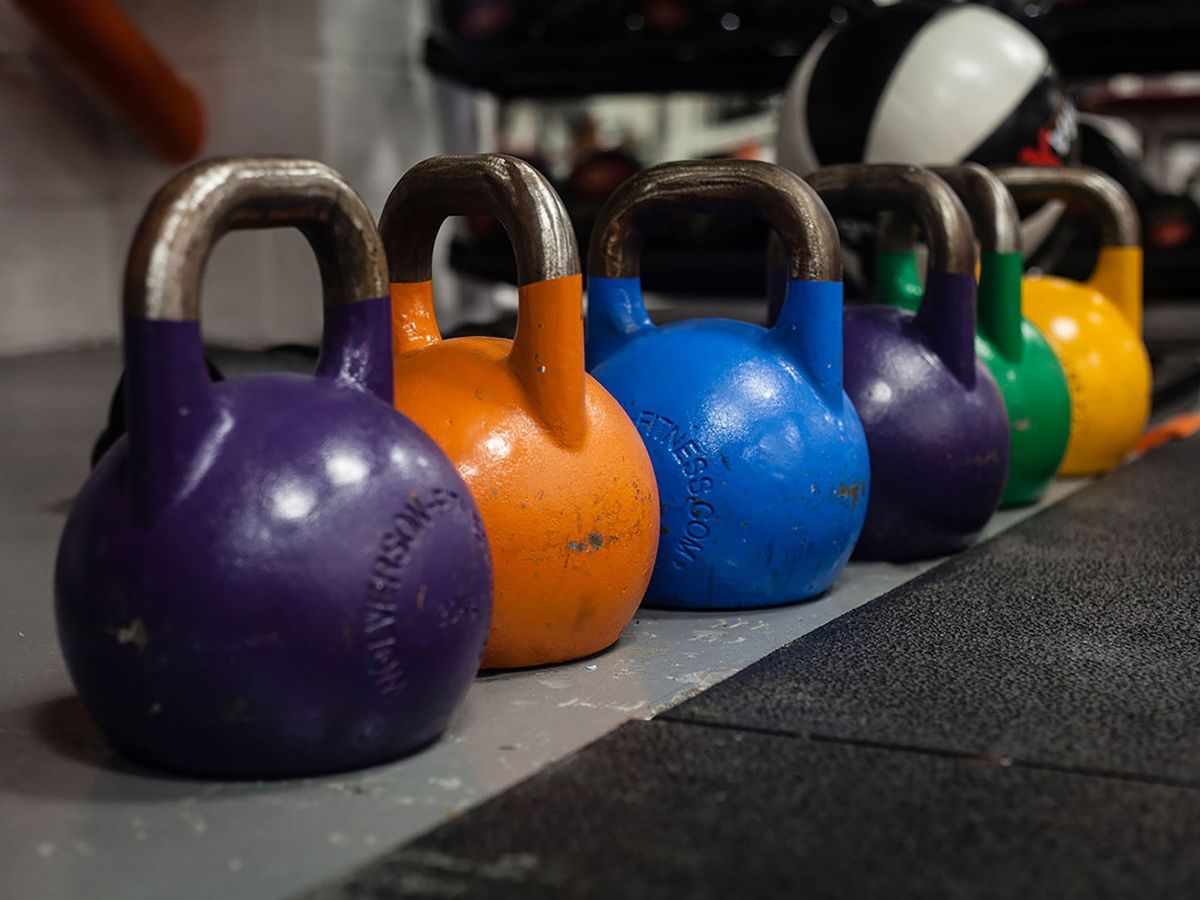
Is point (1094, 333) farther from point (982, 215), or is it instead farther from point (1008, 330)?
point (982, 215)

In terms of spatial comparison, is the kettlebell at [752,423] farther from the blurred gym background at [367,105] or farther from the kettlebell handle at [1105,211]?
the blurred gym background at [367,105]

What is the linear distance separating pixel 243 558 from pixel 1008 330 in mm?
Answer: 1678

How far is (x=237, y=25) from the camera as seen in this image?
5.69m

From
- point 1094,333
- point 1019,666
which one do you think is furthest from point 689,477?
point 1094,333

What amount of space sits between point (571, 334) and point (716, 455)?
35 cm

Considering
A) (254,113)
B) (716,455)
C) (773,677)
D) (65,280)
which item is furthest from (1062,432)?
(65,280)

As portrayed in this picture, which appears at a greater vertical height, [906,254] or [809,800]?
[906,254]

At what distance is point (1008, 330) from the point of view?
267cm

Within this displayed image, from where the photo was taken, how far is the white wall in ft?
18.5

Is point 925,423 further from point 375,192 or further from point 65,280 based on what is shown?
point 65,280

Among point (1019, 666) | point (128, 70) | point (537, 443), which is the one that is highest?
point (128, 70)

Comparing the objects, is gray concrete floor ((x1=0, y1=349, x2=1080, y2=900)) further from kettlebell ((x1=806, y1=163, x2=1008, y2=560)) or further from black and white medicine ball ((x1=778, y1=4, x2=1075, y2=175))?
black and white medicine ball ((x1=778, y1=4, x2=1075, y2=175))

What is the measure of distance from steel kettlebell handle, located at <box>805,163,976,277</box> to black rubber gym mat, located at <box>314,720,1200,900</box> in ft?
3.34

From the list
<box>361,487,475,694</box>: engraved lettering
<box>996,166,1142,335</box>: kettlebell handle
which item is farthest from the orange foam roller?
<box>361,487,475,694</box>: engraved lettering
